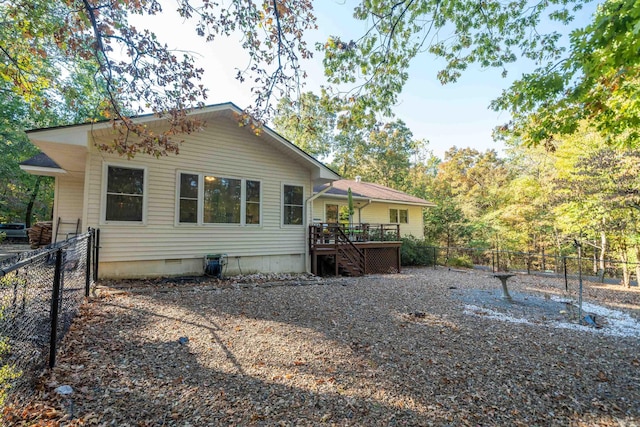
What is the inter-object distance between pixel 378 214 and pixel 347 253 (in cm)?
683

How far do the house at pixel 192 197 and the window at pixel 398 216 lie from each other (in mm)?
8504

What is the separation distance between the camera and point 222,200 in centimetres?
893

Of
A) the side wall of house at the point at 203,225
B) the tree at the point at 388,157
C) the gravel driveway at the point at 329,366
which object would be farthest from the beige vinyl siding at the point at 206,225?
the tree at the point at 388,157

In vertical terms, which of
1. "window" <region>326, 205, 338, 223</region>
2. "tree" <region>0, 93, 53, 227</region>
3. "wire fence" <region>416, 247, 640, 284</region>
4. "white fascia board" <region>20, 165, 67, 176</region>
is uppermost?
"tree" <region>0, 93, 53, 227</region>

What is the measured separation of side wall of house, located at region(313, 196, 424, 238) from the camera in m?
14.7

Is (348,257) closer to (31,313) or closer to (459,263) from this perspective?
(459,263)

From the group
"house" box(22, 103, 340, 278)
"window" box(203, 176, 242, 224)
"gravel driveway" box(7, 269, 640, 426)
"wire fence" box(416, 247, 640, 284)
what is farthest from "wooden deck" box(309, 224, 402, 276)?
"gravel driveway" box(7, 269, 640, 426)

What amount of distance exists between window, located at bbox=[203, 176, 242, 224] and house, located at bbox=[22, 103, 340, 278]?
30 millimetres

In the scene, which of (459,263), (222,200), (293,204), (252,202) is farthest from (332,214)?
(222,200)

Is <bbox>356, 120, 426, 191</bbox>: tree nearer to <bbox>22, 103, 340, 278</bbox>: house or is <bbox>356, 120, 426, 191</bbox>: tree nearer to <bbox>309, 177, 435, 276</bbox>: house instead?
<bbox>309, 177, 435, 276</bbox>: house

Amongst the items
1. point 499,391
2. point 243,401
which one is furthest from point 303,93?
point 499,391

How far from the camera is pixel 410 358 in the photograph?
12.1 ft

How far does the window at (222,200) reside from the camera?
28.5 ft

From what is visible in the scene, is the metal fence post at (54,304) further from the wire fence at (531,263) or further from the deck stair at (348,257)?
the wire fence at (531,263)
